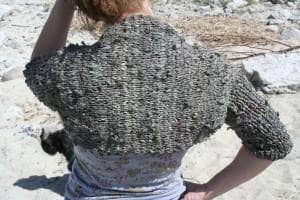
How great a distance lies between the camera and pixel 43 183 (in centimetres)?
381

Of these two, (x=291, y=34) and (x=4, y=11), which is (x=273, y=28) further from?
(x=4, y=11)

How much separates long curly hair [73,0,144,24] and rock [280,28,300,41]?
4.33 meters

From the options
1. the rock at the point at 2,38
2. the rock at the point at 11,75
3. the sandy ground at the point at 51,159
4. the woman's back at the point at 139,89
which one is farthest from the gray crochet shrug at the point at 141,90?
the rock at the point at 2,38

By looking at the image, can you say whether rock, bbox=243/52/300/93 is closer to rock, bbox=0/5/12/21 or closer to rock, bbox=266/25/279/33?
rock, bbox=266/25/279/33

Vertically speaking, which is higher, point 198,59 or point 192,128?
point 198,59

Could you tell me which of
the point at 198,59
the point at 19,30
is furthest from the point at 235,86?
the point at 19,30

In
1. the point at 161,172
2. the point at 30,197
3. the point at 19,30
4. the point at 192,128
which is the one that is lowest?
the point at 19,30

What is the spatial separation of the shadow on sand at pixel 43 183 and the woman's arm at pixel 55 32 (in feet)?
7.54

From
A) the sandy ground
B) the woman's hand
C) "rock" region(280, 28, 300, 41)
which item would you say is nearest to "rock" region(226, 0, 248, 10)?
"rock" region(280, 28, 300, 41)

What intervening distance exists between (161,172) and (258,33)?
4317 millimetres

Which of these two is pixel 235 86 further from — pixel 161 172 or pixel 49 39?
pixel 49 39

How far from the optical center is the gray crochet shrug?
4.35 ft

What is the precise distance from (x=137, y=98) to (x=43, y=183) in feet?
8.42

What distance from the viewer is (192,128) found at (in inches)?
54.9
